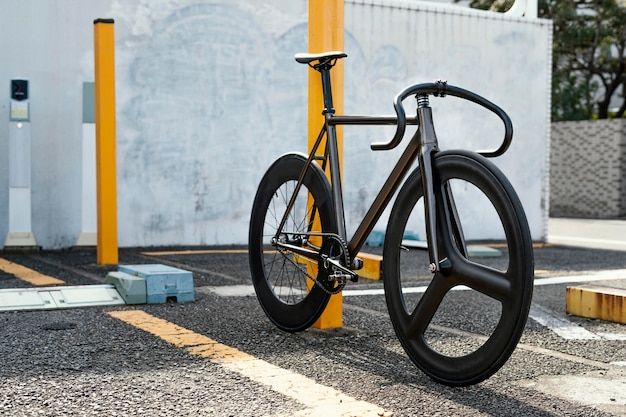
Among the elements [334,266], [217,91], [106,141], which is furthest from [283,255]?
[217,91]

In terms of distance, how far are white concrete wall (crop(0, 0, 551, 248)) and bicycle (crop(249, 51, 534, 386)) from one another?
509cm

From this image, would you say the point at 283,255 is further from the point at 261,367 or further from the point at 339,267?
the point at 261,367

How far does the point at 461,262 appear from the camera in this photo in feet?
10.2

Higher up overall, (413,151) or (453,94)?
(453,94)

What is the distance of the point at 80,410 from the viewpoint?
2.78 meters

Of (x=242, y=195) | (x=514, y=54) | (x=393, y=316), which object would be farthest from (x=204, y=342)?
(x=514, y=54)

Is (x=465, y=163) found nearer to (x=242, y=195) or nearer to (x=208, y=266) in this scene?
(x=208, y=266)

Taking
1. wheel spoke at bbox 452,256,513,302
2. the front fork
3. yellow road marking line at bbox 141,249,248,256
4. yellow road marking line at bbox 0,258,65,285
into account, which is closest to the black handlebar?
the front fork

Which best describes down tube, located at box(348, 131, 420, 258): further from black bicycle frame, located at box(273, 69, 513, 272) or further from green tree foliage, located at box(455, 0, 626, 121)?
green tree foliage, located at box(455, 0, 626, 121)

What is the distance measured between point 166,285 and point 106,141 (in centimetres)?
272

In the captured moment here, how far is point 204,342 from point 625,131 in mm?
16380

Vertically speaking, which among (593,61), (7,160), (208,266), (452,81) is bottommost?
(208,266)

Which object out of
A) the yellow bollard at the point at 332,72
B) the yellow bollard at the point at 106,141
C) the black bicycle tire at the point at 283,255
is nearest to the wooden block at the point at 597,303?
the yellow bollard at the point at 332,72

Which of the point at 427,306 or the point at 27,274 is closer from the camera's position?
the point at 427,306
